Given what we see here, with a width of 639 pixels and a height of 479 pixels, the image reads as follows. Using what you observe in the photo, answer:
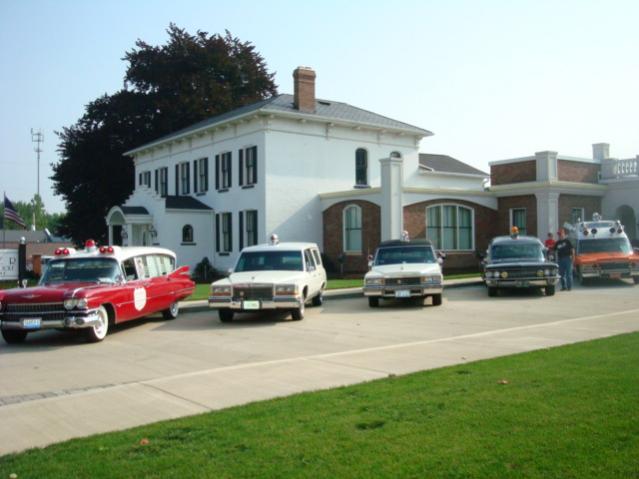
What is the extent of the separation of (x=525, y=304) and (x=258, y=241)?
16.2 meters

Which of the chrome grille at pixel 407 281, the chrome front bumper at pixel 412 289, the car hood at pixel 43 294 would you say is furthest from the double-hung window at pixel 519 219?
the car hood at pixel 43 294

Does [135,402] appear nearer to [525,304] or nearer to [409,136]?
[525,304]

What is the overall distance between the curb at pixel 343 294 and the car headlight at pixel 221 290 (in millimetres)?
3442

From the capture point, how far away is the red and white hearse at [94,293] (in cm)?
1191

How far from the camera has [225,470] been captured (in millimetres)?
4746

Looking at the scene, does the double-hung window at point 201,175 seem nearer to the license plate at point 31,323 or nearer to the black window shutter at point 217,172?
the black window shutter at point 217,172

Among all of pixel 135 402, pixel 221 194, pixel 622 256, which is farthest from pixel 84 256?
pixel 221 194

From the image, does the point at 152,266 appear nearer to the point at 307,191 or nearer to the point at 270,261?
the point at 270,261

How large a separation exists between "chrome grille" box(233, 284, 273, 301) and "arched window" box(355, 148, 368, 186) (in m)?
20.0

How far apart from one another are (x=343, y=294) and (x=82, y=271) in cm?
955

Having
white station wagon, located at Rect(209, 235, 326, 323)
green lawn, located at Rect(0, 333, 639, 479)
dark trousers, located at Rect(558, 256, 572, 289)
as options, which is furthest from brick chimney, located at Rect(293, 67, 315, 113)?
green lawn, located at Rect(0, 333, 639, 479)

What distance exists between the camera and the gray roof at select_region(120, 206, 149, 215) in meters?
35.8

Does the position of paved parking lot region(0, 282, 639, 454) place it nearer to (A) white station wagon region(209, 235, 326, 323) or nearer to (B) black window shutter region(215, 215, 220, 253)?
(A) white station wagon region(209, 235, 326, 323)

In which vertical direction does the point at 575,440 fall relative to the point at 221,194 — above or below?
below
